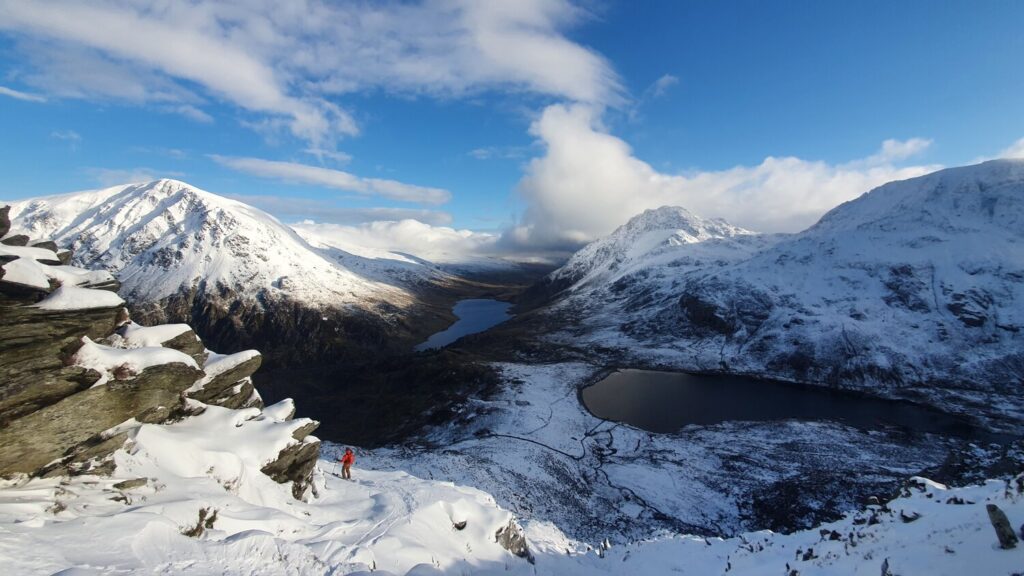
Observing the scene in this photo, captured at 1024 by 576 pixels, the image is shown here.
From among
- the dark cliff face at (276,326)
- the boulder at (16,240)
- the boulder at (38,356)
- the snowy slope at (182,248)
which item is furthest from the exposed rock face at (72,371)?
the snowy slope at (182,248)

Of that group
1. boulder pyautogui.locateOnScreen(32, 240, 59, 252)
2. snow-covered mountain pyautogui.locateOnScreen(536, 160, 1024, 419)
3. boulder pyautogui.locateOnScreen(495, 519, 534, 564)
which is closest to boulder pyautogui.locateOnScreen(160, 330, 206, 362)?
boulder pyautogui.locateOnScreen(32, 240, 59, 252)

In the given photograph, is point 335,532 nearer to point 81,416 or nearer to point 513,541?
point 513,541

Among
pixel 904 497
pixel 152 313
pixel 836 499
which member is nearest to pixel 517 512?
pixel 904 497

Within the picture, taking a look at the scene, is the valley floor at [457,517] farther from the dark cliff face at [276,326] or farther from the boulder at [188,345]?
the dark cliff face at [276,326]

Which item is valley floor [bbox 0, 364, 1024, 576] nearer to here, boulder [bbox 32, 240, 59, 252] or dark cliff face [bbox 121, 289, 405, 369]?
boulder [bbox 32, 240, 59, 252]

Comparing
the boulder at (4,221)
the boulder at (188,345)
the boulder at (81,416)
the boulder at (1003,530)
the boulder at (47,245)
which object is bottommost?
the boulder at (1003,530)

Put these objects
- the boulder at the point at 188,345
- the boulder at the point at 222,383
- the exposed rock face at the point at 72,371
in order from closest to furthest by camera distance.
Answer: the exposed rock face at the point at 72,371 < the boulder at the point at 188,345 < the boulder at the point at 222,383
